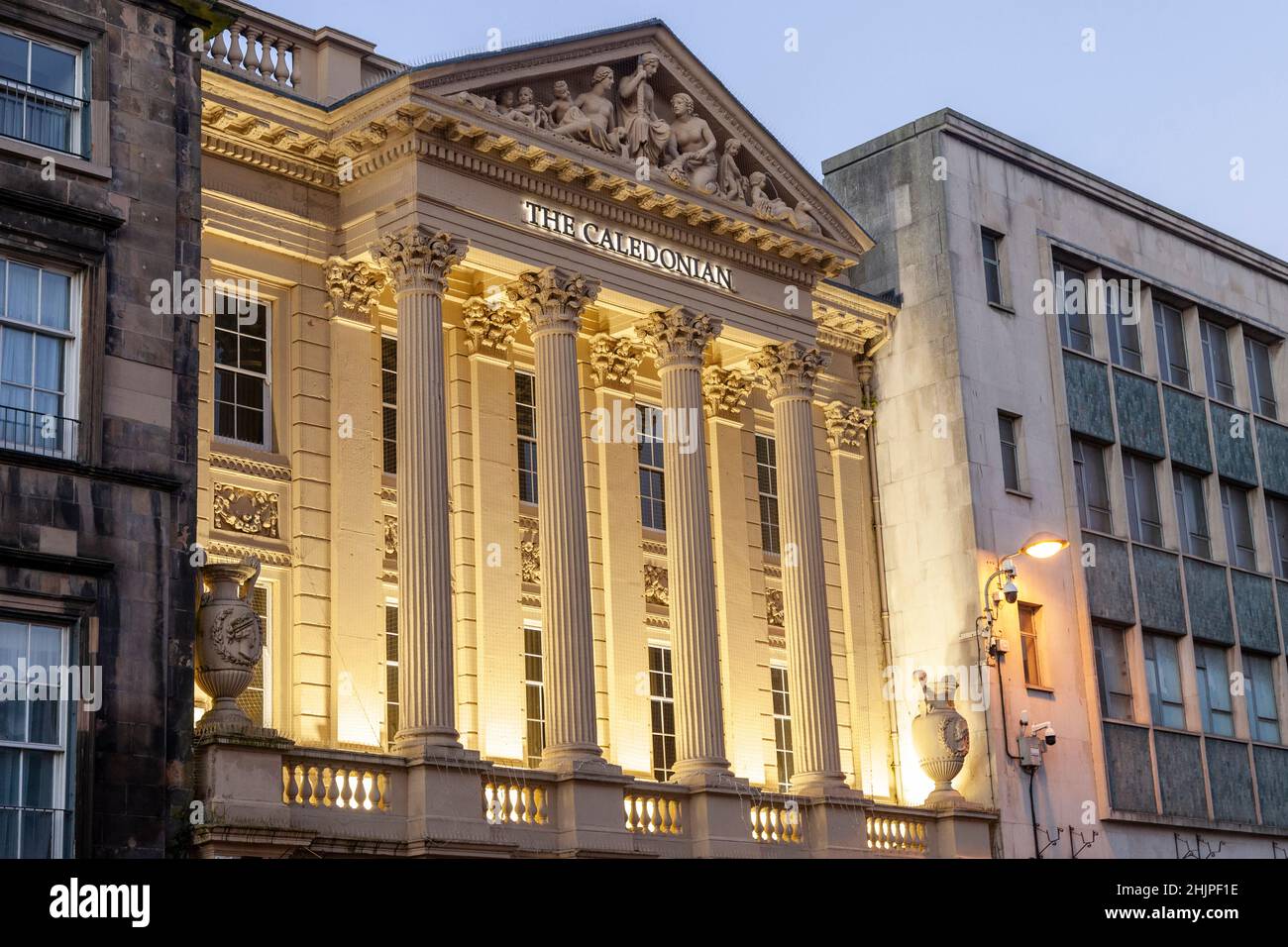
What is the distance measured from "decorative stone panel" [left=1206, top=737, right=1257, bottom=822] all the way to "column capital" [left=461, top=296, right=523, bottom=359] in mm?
17751

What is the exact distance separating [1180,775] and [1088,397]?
781cm

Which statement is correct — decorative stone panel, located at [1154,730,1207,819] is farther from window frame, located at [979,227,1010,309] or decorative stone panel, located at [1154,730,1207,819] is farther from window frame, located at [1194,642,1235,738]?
window frame, located at [979,227,1010,309]

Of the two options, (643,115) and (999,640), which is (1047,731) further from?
(643,115)

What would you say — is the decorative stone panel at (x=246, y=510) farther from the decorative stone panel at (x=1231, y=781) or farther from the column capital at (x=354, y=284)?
the decorative stone panel at (x=1231, y=781)

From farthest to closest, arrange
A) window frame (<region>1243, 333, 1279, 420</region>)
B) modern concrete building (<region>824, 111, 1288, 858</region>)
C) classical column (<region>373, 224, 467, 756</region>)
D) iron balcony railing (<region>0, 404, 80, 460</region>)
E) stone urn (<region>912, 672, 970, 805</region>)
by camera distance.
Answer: window frame (<region>1243, 333, 1279, 420</region>)
modern concrete building (<region>824, 111, 1288, 858</region>)
stone urn (<region>912, 672, 970, 805</region>)
classical column (<region>373, 224, 467, 756</region>)
iron balcony railing (<region>0, 404, 80, 460</region>)

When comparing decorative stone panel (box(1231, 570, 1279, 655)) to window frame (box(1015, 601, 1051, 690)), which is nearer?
window frame (box(1015, 601, 1051, 690))

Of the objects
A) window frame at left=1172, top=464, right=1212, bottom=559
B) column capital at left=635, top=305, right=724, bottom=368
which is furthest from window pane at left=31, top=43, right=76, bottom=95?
window frame at left=1172, top=464, right=1212, bottom=559

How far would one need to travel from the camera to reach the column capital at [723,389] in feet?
121

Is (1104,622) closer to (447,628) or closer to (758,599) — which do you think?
(758,599)

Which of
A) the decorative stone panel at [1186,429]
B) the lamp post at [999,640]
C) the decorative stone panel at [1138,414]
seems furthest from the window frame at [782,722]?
the decorative stone panel at [1186,429]

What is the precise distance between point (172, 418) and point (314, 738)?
687cm

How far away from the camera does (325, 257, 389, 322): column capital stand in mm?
31469

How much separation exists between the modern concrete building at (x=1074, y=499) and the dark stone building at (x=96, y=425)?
17.8m

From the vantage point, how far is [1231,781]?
41.7m
